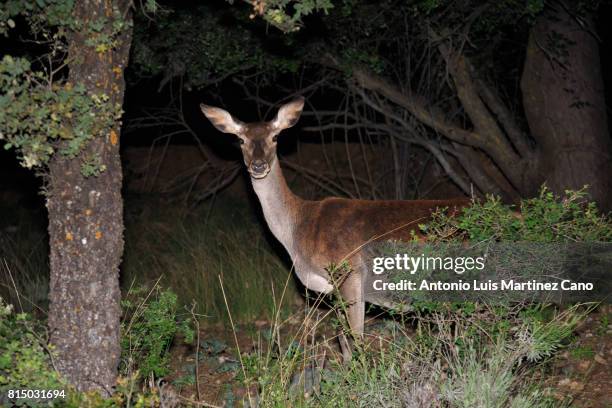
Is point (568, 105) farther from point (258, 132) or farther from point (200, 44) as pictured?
point (200, 44)

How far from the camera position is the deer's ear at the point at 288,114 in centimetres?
709

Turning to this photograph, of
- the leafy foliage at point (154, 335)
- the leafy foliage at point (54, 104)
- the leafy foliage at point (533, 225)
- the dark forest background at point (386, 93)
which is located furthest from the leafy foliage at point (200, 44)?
the leafy foliage at point (533, 225)

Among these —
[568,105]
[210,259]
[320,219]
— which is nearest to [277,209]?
[320,219]

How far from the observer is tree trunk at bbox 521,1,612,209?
325 inches

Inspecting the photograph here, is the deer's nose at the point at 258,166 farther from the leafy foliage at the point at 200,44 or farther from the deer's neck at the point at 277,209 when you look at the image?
the leafy foliage at the point at 200,44

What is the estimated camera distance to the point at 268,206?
6895 mm

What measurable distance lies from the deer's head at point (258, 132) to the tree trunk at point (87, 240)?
7.34 feet

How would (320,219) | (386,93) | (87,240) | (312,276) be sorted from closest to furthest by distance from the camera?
(87,240) < (312,276) < (320,219) < (386,93)

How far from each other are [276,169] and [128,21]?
259 centimetres

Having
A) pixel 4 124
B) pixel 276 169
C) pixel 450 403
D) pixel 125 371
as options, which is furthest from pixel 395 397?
pixel 276 169

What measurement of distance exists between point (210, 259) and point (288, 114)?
2144 mm

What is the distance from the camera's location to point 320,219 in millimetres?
6707

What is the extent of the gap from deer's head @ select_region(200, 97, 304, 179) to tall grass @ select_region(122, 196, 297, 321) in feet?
3.23

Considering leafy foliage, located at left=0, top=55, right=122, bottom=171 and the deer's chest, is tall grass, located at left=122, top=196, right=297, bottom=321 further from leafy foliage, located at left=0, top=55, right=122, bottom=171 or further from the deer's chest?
leafy foliage, located at left=0, top=55, right=122, bottom=171
